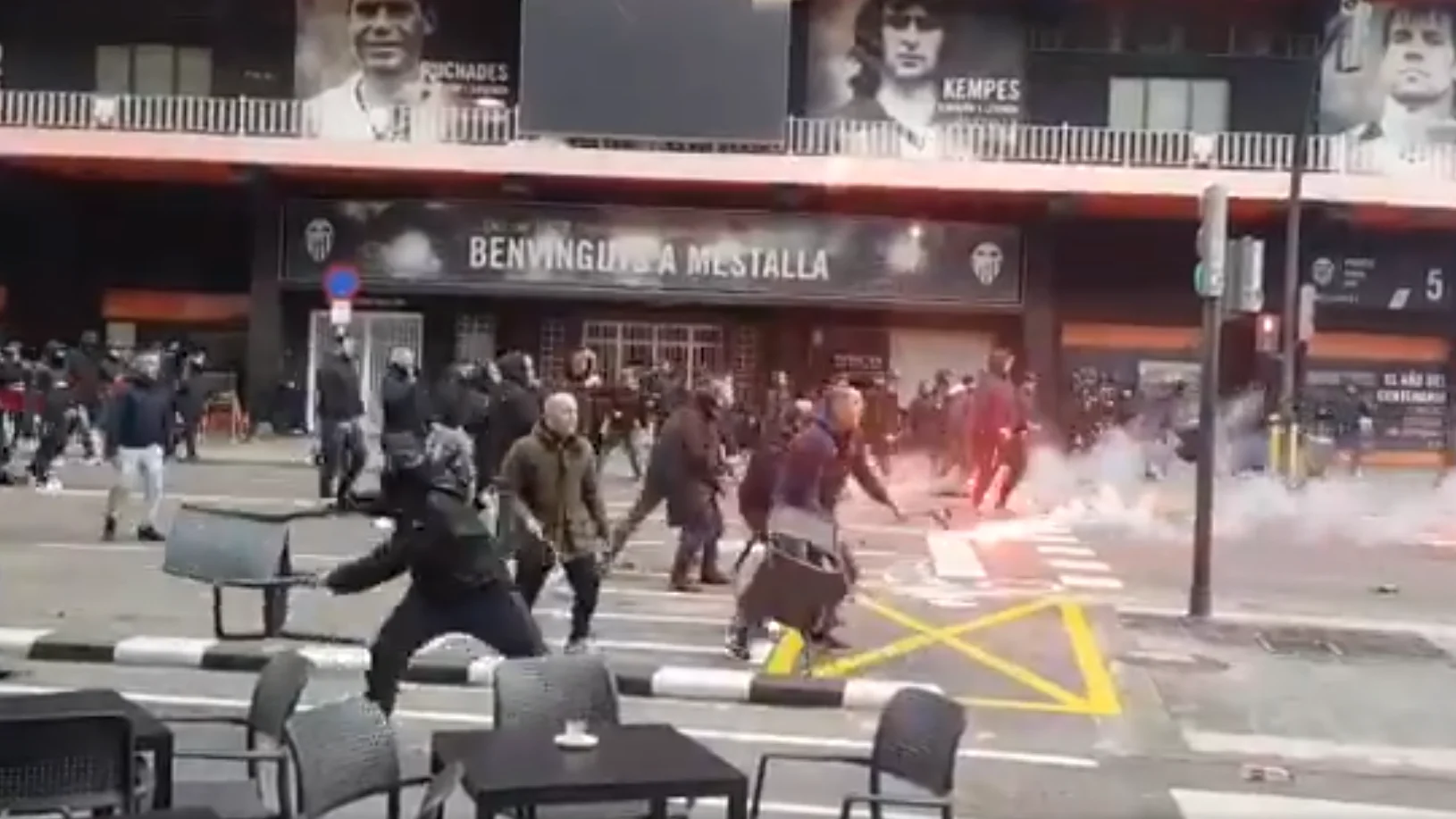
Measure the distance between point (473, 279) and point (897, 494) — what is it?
10560 mm

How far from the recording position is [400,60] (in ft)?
107

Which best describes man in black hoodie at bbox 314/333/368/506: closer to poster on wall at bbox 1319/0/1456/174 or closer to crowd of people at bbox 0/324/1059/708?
crowd of people at bbox 0/324/1059/708

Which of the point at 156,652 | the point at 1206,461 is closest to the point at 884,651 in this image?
the point at 1206,461

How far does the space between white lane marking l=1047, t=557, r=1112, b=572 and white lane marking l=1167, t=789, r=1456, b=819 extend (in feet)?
26.6

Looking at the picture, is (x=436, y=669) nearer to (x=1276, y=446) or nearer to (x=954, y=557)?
(x=954, y=557)

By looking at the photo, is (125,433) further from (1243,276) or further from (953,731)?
(953,731)

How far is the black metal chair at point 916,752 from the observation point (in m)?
5.87

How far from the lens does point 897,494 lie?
24484mm

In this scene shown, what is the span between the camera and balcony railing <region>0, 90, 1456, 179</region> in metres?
30.8

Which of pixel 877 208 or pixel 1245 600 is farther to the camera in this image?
pixel 877 208

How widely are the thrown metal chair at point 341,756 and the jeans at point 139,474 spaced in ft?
36.4

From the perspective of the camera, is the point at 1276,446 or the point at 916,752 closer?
the point at 916,752

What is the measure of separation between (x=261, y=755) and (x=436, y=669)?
4723 mm

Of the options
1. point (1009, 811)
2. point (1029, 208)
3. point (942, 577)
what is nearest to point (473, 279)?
point (1029, 208)
